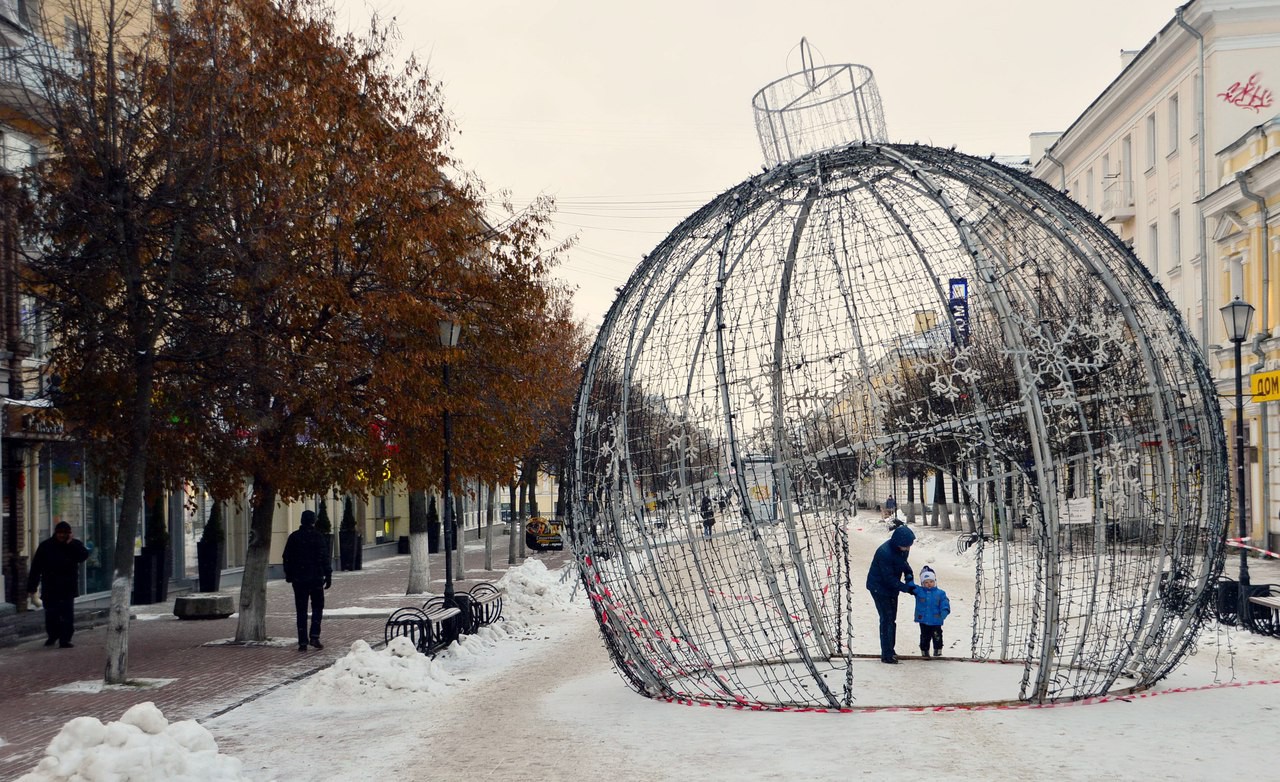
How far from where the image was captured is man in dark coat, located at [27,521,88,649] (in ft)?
50.7

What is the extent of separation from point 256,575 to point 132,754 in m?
8.52

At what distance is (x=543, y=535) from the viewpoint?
39.6 m

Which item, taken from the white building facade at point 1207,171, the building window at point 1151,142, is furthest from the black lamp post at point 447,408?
the building window at point 1151,142

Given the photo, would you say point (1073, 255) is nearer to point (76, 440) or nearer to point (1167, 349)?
point (1167, 349)

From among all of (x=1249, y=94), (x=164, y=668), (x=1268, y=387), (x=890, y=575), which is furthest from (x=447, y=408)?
(x=1249, y=94)

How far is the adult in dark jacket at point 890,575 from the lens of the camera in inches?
416

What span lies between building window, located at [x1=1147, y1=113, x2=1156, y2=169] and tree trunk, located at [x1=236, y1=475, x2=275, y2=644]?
2691 cm

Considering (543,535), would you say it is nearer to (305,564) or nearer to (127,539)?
(305,564)

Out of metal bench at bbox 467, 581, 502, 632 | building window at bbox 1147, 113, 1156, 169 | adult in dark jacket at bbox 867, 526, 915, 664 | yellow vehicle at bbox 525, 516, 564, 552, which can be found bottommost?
yellow vehicle at bbox 525, 516, 564, 552

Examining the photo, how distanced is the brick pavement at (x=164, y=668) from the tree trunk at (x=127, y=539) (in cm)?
33

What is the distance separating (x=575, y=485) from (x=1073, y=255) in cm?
400

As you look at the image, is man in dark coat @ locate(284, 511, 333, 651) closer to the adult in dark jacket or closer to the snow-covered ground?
the snow-covered ground

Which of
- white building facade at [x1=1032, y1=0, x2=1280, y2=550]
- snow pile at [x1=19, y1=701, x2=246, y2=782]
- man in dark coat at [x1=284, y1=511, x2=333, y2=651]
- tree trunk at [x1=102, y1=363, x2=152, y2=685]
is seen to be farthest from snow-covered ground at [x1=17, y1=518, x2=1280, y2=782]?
white building facade at [x1=1032, y1=0, x2=1280, y2=550]

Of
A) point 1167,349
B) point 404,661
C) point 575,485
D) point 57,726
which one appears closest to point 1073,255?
point 1167,349
